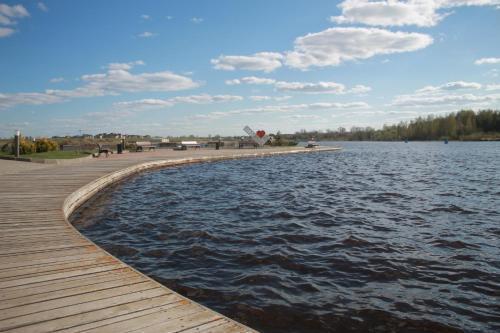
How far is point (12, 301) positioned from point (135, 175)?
16169 mm

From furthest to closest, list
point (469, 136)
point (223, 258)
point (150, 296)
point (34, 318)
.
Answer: point (469, 136), point (223, 258), point (150, 296), point (34, 318)

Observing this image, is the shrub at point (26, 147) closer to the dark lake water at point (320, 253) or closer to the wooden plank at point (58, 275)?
the dark lake water at point (320, 253)

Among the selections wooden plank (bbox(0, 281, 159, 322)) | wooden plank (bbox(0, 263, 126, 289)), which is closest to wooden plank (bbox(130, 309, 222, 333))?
wooden plank (bbox(0, 281, 159, 322))

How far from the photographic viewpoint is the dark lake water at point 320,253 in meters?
4.91

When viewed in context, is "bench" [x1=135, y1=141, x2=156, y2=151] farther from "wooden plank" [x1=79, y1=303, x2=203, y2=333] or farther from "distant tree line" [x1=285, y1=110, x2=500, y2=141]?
"distant tree line" [x1=285, y1=110, x2=500, y2=141]

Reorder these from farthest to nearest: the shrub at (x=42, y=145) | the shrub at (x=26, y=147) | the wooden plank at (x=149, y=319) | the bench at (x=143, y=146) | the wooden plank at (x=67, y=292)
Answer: the bench at (x=143, y=146) < the shrub at (x=42, y=145) < the shrub at (x=26, y=147) < the wooden plank at (x=67, y=292) < the wooden plank at (x=149, y=319)

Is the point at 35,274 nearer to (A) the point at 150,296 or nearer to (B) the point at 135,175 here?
(A) the point at 150,296

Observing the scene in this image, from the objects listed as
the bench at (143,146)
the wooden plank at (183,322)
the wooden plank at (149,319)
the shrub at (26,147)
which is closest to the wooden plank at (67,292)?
the wooden plank at (149,319)

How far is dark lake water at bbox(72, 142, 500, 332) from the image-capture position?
4906 mm

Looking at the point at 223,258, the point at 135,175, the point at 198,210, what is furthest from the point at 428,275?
the point at 135,175

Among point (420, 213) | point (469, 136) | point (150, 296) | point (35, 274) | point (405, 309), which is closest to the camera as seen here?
point (150, 296)

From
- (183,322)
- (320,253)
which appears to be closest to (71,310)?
(183,322)

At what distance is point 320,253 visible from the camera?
23.9 ft

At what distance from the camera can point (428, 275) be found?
20.1ft
